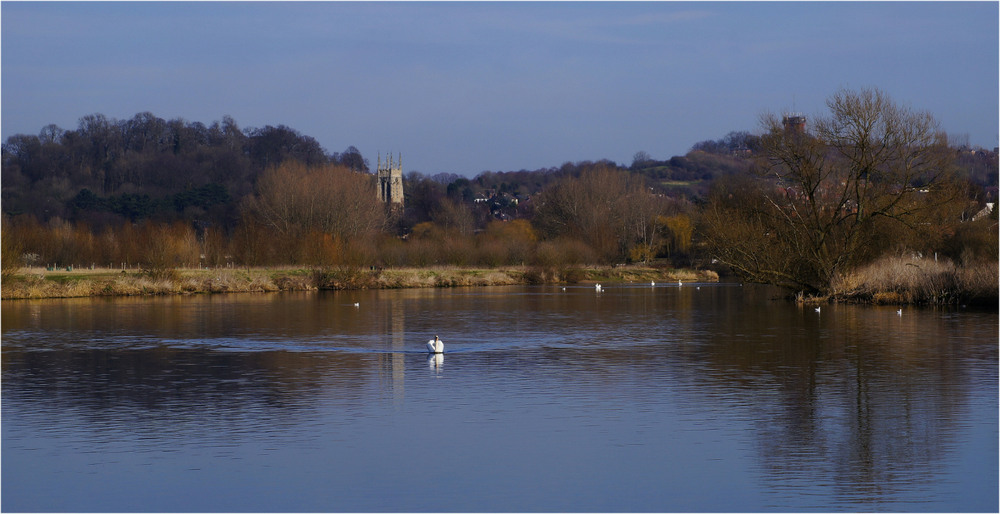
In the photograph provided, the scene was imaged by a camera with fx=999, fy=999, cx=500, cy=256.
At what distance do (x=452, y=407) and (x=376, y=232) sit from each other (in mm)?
63807

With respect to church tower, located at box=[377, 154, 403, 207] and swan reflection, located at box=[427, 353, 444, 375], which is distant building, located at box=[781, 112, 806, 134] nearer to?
swan reflection, located at box=[427, 353, 444, 375]

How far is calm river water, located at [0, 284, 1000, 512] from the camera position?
9656 mm

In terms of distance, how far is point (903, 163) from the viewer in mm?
35719

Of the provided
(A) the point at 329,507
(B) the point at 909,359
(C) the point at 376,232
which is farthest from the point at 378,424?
(C) the point at 376,232

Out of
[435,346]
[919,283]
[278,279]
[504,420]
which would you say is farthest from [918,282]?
[278,279]

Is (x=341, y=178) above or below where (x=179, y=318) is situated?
above

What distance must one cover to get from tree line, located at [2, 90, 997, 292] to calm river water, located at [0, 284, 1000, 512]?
10.9m

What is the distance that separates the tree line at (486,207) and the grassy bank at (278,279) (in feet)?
3.61

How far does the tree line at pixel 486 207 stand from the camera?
119ft

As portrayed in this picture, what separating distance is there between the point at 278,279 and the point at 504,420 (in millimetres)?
41013

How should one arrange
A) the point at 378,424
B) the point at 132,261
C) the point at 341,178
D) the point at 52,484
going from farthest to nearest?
the point at 341,178, the point at 132,261, the point at 378,424, the point at 52,484

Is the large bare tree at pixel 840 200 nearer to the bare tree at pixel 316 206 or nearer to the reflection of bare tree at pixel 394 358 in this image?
the reflection of bare tree at pixel 394 358

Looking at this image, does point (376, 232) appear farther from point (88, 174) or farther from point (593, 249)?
point (88, 174)

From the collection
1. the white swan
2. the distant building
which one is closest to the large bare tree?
the distant building
